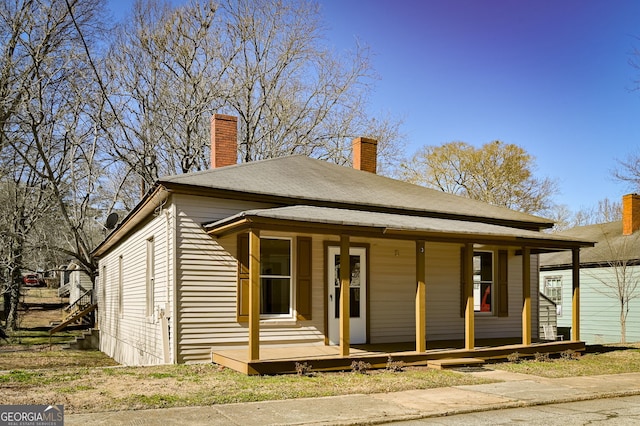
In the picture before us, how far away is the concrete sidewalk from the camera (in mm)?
6660

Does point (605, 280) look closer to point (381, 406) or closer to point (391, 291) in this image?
point (391, 291)

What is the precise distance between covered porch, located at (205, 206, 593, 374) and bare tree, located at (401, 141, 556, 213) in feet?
87.2

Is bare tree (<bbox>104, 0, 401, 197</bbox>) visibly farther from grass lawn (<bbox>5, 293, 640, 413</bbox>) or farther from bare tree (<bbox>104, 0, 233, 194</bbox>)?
grass lawn (<bbox>5, 293, 640, 413</bbox>)

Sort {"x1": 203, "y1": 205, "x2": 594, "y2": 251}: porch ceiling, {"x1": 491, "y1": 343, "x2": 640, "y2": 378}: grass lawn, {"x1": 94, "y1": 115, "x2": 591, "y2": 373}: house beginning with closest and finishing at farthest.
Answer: {"x1": 203, "y1": 205, "x2": 594, "y2": 251}: porch ceiling < {"x1": 94, "y1": 115, "x2": 591, "y2": 373}: house < {"x1": 491, "y1": 343, "x2": 640, "y2": 378}: grass lawn

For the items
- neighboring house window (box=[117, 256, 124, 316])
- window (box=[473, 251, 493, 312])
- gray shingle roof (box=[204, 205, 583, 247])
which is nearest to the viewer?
gray shingle roof (box=[204, 205, 583, 247])

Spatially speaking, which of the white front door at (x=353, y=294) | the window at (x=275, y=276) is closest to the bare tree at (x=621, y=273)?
the white front door at (x=353, y=294)

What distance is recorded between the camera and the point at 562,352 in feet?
43.8

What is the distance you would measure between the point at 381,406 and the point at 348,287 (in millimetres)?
3229

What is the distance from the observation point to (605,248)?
72.9ft

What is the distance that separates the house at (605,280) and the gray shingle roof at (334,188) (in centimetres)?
572

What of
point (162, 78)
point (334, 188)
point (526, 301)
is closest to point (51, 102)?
point (162, 78)

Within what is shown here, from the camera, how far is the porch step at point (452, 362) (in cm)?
1118

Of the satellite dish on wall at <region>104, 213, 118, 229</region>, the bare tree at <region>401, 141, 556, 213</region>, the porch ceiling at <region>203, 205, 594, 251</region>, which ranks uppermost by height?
the bare tree at <region>401, 141, 556, 213</region>

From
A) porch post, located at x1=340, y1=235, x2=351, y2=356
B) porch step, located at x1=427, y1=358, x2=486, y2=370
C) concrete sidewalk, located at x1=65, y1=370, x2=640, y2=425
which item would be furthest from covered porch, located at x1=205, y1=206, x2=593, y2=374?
concrete sidewalk, located at x1=65, y1=370, x2=640, y2=425
